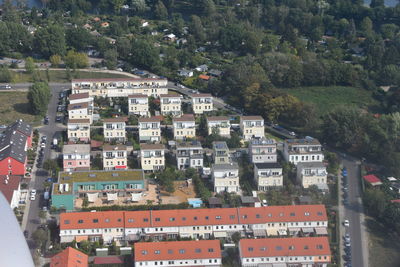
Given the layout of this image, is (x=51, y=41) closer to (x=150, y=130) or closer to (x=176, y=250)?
(x=150, y=130)

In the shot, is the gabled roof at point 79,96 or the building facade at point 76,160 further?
the gabled roof at point 79,96

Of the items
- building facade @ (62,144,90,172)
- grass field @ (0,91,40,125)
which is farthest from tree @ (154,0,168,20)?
building facade @ (62,144,90,172)

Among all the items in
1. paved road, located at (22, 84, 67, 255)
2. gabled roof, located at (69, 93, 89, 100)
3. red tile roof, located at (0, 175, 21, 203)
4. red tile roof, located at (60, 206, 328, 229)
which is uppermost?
red tile roof, located at (60, 206, 328, 229)

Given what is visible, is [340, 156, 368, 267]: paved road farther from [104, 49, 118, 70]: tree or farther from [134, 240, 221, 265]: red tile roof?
[104, 49, 118, 70]: tree

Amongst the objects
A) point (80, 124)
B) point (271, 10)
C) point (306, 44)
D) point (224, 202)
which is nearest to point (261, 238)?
point (224, 202)

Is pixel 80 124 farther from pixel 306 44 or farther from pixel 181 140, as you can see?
pixel 306 44

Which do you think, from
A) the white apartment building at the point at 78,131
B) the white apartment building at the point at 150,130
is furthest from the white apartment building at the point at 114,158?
the white apartment building at the point at 78,131

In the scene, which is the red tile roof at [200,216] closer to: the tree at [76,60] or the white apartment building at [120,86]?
the white apartment building at [120,86]
